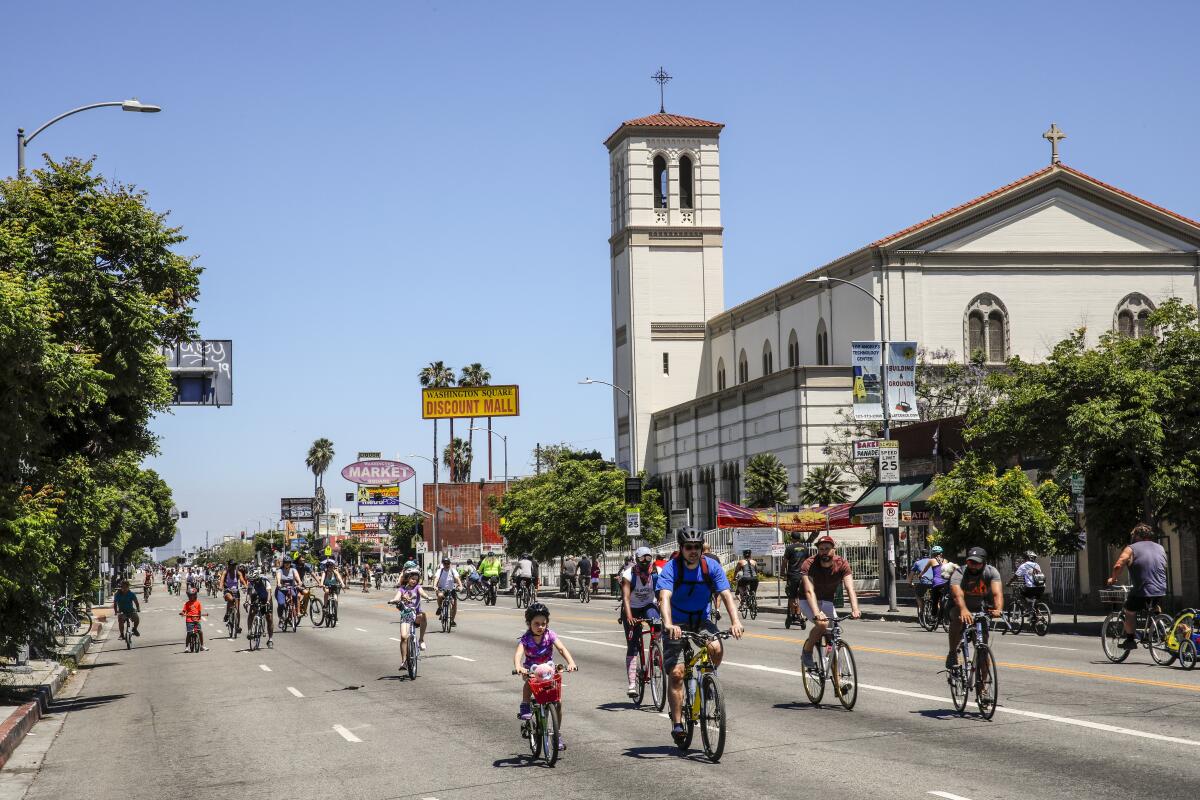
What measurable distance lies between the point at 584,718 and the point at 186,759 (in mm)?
4195

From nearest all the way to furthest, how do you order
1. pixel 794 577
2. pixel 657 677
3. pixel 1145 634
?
pixel 657 677, pixel 1145 634, pixel 794 577

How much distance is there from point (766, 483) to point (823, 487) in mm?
3403

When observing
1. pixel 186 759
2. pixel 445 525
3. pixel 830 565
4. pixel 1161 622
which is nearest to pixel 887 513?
pixel 1161 622

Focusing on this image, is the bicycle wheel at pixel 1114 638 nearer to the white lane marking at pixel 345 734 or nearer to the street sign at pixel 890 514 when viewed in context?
the white lane marking at pixel 345 734

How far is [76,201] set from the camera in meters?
20.6

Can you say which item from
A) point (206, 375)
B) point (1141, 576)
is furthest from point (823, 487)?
point (1141, 576)

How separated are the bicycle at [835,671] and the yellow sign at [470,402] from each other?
85.4 meters

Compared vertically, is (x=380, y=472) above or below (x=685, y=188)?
below

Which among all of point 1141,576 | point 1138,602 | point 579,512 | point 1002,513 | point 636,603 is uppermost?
point 579,512

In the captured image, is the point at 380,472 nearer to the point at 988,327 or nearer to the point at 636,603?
the point at 988,327

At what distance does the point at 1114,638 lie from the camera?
69.3 feet

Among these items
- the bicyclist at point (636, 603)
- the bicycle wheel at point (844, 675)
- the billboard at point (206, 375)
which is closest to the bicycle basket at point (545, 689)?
the bicyclist at point (636, 603)

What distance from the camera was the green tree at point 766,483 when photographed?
6931cm

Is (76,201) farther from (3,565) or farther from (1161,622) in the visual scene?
(1161,622)
